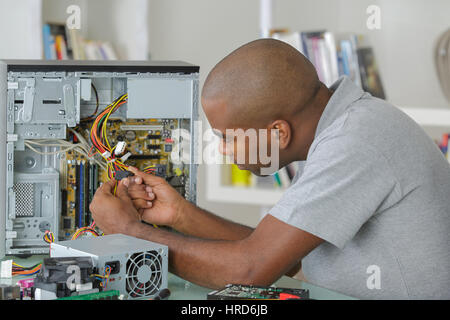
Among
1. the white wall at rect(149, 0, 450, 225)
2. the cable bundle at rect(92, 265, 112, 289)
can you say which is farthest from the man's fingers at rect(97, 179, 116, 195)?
the white wall at rect(149, 0, 450, 225)

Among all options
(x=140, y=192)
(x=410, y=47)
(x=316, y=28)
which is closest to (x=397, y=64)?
(x=410, y=47)

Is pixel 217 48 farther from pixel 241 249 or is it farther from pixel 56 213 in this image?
pixel 241 249

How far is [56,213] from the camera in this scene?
5.17 feet

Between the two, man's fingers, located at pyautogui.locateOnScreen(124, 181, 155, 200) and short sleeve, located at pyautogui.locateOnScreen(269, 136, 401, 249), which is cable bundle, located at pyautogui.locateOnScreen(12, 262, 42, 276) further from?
short sleeve, located at pyautogui.locateOnScreen(269, 136, 401, 249)

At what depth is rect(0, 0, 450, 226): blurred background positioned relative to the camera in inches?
120

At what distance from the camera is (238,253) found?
4.28 feet

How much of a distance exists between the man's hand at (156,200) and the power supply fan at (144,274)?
37 centimetres

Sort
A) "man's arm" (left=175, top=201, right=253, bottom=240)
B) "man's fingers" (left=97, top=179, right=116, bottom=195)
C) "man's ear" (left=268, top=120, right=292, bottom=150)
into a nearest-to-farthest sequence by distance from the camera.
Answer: "man's ear" (left=268, top=120, right=292, bottom=150) → "man's fingers" (left=97, top=179, right=116, bottom=195) → "man's arm" (left=175, top=201, right=253, bottom=240)

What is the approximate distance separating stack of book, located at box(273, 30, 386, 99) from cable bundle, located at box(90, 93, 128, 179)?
5.51 ft

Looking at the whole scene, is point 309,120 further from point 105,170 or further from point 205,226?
point 105,170

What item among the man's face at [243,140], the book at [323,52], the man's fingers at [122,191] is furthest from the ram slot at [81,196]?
the book at [323,52]

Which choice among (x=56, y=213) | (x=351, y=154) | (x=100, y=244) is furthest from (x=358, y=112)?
(x=56, y=213)

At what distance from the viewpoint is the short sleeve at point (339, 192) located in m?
1.23

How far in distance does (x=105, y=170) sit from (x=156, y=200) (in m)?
0.15
